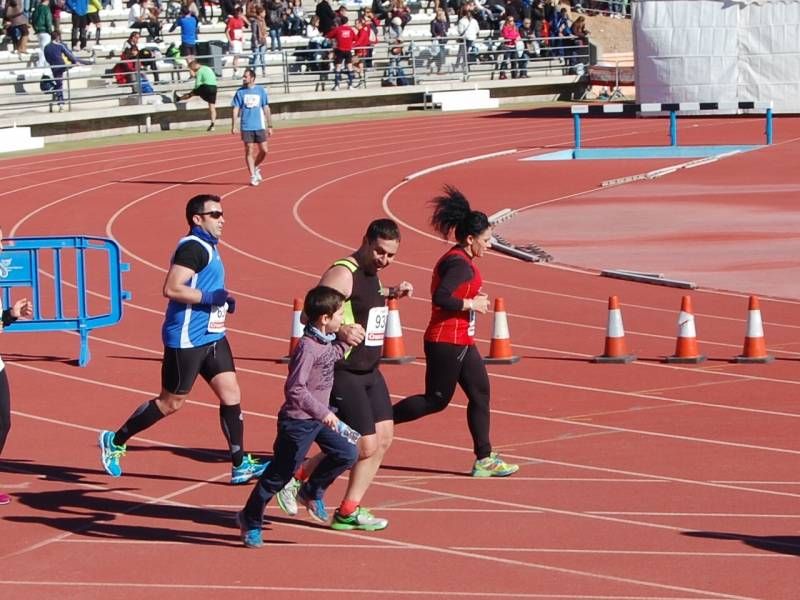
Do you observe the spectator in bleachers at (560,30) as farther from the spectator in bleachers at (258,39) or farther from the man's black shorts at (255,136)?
the man's black shorts at (255,136)

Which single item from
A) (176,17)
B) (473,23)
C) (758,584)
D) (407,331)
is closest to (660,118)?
(473,23)

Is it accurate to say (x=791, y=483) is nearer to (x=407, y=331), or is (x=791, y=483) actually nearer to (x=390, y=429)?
(x=390, y=429)

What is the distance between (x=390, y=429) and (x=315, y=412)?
85 centimetres

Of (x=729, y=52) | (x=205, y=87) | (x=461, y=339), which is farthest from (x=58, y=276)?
(x=729, y=52)

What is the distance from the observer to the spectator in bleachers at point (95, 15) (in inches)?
1628

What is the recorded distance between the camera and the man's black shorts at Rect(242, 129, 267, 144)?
27292 millimetres

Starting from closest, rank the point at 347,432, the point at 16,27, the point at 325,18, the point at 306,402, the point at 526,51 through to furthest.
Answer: the point at 306,402
the point at 347,432
the point at 16,27
the point at 325,18
the point at 526,51

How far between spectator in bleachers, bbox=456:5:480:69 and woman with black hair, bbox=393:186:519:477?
36.7m

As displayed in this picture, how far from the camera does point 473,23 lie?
1842 inches

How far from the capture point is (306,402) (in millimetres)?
8000

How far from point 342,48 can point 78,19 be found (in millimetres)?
6901

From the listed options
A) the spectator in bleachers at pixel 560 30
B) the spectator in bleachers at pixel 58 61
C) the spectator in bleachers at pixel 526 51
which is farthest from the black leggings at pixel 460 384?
the spectator in bleachers at pixel 560 30

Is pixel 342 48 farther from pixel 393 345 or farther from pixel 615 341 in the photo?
pixel 615 341

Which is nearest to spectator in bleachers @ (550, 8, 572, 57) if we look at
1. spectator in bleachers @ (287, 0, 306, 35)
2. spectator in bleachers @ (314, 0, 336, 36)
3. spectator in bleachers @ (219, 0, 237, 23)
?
spectator in bleachers @ (287, 0, 306, 35)
